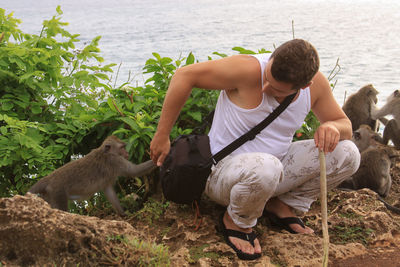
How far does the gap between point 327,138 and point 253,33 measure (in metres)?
10.9

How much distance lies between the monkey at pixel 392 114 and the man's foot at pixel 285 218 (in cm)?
338

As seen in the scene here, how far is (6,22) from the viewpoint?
471cm

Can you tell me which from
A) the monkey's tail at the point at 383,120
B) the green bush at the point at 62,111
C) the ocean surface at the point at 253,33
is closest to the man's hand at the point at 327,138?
the green bush at the point at 62,111

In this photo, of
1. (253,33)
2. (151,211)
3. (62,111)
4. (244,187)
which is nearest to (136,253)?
(244,187)

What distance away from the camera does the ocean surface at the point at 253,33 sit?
10.2 m

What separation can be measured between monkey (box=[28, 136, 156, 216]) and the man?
0.86m

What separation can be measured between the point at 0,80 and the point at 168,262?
2749mm

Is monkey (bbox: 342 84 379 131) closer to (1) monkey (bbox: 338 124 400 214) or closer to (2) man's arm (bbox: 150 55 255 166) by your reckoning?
(1) monkey (bbox: 338 124 400 214)

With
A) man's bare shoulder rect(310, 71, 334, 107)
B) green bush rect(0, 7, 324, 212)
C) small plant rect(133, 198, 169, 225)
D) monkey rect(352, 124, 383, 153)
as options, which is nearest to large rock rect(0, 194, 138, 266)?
small plant rect(133, 198, 169, 225)

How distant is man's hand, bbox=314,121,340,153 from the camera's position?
9.96 ft

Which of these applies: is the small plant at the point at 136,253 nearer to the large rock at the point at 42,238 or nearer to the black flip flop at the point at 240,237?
the large rock at the point at 42,238

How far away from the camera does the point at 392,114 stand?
6582 mm

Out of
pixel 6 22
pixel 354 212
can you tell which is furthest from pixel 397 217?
pixel 6 22

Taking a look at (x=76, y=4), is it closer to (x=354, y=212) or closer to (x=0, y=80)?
(x=0, y=80)
